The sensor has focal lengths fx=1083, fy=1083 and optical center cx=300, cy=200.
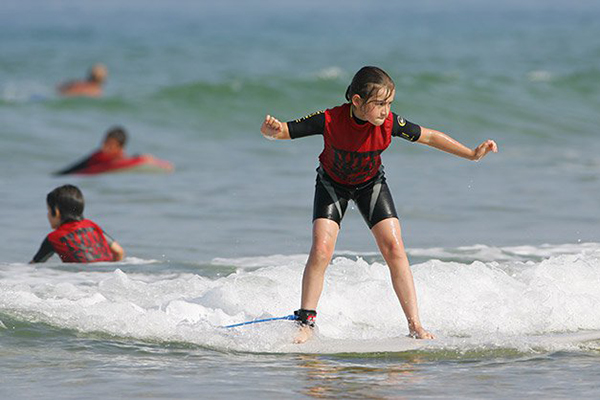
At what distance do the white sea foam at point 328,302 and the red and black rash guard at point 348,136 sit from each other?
2.93ft

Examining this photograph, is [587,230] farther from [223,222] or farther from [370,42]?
[370,42]

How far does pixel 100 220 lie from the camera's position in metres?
10.4

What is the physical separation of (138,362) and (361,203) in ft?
4.72

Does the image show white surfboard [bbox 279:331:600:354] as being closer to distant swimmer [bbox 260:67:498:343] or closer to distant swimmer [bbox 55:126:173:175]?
distant swimmer [bbox 260:67:498:343]

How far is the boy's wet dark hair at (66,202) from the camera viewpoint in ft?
26.1

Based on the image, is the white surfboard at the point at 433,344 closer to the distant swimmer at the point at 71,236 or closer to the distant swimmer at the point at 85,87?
the distant swimmer at the point at 71,236

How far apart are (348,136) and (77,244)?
316cm

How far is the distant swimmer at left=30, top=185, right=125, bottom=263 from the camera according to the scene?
26.1 ft

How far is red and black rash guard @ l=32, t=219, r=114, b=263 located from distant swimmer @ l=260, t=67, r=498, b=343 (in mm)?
2818

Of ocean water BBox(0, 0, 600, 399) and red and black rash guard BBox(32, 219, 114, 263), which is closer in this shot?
ocean water BBox(0, 0, 600, 399)

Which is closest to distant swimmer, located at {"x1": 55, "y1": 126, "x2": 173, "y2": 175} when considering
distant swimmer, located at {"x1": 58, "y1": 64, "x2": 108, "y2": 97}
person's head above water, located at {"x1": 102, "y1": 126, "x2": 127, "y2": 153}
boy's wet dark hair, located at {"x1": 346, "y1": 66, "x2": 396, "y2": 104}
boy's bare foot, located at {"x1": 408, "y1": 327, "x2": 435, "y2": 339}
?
person's head above water, located at {"x1": 102, "y1": 126, "x2": 127, "y2": 153}

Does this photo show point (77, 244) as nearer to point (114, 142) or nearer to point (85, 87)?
point (114, 142)

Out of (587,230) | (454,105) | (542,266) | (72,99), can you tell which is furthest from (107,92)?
(542,266)

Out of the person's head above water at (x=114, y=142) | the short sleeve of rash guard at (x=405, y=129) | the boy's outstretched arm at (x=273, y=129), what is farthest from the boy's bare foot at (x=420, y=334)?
the person's head above water at (x=114, y=142)
